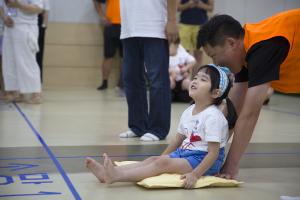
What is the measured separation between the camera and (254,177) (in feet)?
8.77

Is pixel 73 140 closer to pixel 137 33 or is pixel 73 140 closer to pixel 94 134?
pixel 94 134

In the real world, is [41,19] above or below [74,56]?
above

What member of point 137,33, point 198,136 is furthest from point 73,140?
point 198,136

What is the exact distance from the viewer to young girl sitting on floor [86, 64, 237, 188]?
2.40m

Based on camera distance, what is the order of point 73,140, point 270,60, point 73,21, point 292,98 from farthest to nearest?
point 73,21 → point 292,98 → point 73,140 → point 270,60

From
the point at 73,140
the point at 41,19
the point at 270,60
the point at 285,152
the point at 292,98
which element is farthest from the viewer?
the point at 292,98

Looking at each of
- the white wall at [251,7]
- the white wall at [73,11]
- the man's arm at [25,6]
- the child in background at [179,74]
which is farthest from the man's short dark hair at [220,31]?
the white wall at [251,7]

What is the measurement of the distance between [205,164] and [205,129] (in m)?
0.16

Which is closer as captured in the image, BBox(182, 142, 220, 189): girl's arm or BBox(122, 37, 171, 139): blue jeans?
Answer: BBox(182, 142, 220, 189): girl's arm

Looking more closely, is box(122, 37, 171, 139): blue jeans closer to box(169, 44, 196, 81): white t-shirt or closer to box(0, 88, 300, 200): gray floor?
box(0, 88, 300, 200): gray floor

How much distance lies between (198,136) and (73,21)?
6.59m

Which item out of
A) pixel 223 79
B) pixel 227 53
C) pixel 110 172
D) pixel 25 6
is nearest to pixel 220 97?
pixel 223 79

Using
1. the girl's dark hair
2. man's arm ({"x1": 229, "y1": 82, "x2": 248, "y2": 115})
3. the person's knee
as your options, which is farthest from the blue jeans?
the person's knee

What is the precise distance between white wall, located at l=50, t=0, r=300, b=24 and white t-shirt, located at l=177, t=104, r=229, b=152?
6462 millimetres
